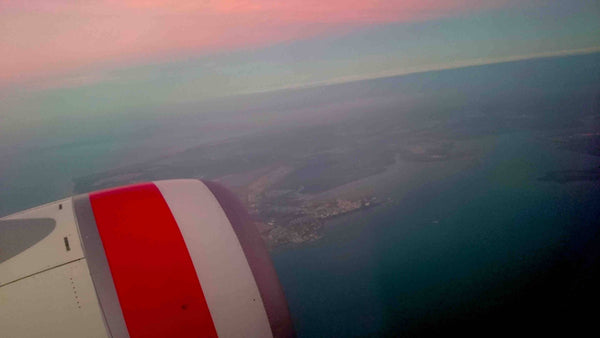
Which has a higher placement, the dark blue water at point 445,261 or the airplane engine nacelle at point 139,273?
the airplane engine nacelle at point 139,273

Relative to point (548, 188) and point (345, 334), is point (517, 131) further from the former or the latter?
point (345, 334)

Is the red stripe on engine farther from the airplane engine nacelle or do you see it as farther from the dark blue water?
the dark blue water

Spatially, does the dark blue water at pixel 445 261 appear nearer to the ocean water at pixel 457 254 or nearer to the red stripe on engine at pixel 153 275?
the ocean water at pixel 457 254

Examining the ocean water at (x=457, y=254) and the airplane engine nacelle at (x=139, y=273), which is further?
the ocean water at (x=457, y=254)

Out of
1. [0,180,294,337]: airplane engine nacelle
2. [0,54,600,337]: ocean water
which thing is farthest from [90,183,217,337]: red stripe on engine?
[0,54,600,337]: ocean water

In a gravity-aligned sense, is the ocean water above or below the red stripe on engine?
below

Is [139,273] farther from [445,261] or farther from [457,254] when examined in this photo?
[457,254]

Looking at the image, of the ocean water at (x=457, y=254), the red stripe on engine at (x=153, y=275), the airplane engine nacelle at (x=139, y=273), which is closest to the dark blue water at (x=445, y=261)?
the ocean water at (x=457, y=254)

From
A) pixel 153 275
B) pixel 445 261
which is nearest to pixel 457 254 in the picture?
pixel 445 261


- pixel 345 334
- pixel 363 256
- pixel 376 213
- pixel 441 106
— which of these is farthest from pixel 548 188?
pixel 441 106
